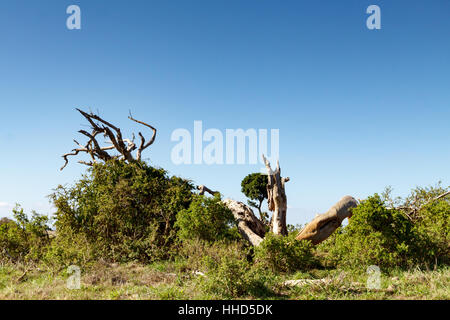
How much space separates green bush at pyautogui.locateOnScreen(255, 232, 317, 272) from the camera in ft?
34.4

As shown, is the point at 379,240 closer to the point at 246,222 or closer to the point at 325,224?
the point at 325,224

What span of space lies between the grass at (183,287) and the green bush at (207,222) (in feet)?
7.41

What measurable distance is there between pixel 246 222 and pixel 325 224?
308 cm

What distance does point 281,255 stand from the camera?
1045cm

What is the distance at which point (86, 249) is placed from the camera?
35.3 feet

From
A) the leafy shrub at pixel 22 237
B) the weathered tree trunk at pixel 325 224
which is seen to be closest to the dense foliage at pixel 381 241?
the weathered tree trunk at pixel 325 224

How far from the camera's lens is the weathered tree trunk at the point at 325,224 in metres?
13.3

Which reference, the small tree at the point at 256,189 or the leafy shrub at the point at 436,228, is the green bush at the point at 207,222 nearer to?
the leafy shrub at the point at 436,228

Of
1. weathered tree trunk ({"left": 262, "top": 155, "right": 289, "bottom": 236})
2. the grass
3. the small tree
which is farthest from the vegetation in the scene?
the small tree

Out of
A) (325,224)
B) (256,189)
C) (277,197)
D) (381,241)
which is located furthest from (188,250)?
(256,189)
